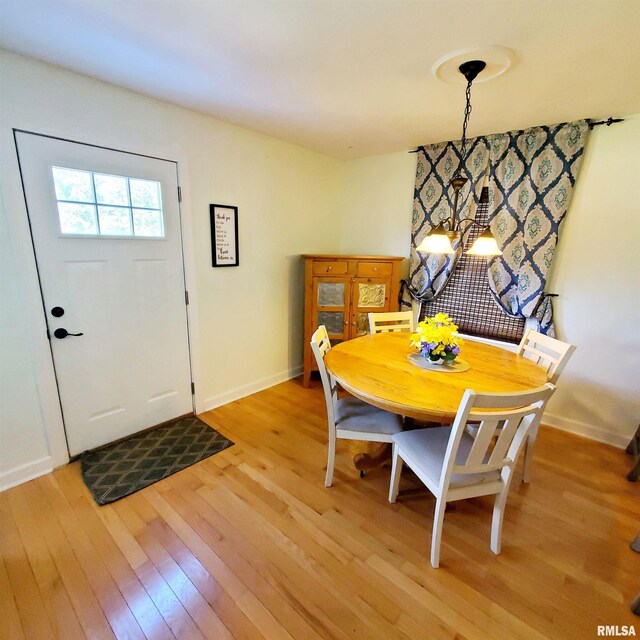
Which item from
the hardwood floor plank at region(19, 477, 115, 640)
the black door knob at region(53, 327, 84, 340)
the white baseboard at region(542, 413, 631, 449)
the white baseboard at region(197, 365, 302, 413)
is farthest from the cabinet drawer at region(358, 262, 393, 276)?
the hardwood floor plank at region(19, 477, 115, 640)

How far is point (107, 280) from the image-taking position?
7.09 feet

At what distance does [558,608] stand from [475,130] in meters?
3.12

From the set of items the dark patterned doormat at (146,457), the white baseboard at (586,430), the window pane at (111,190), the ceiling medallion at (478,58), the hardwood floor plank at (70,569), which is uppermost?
the ceiling medallion at (478,58)

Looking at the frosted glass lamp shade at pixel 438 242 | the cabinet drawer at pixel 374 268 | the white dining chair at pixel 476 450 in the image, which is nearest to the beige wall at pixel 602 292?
the cabinet drawer at pixel 374 268

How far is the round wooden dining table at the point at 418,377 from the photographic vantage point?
148 cm

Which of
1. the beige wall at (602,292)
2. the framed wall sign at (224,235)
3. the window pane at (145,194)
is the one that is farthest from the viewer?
the framed wall sign at (224,235)

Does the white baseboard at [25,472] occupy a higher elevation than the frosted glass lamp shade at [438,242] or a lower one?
lower

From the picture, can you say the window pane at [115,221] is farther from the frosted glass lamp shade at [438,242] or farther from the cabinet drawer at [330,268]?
the frosted glass lamp shade at [438,242]

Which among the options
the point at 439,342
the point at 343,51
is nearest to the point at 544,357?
the point at 439,342

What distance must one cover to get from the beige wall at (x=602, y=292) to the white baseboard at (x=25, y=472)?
3.91 meters

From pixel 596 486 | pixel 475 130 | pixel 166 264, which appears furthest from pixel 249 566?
pixel 475 130

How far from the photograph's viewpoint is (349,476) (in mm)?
2127

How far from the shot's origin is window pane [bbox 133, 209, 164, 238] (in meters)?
2.23

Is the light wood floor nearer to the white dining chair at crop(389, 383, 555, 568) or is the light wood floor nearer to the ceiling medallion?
the white dining chair at crop(389, 383, 555, 568)
